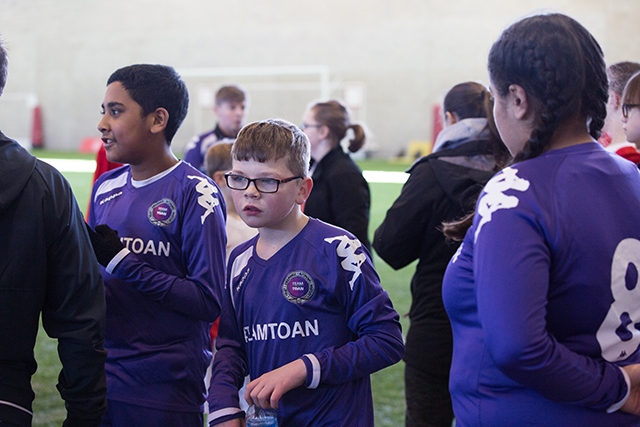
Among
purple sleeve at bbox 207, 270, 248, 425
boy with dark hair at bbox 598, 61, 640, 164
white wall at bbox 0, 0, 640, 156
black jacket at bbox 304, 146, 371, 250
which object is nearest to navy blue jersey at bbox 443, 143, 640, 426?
purple sleeve at bbox 207, 270, 248, 425

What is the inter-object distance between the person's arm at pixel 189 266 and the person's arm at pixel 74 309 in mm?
354

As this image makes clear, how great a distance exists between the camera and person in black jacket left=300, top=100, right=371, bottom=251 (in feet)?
12.4

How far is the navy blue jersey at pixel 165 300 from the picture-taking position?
7.52 feet

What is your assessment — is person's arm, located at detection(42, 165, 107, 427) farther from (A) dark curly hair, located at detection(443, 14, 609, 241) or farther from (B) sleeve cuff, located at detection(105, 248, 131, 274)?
A: (A) dark curly hair, located at detection(443, 14, 609, 241)

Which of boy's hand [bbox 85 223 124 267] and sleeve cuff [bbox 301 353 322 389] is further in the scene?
boy's hand [bbox 85 223 124 267]

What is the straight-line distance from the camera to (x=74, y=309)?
5.82 feet

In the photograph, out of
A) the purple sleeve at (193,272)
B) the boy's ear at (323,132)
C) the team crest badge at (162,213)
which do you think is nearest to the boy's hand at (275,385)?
the purple sleeve at (193,272)

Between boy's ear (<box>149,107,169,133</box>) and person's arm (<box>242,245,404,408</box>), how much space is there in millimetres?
933

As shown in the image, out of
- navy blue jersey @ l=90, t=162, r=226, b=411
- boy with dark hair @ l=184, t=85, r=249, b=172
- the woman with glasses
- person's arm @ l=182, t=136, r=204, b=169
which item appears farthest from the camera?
boy with dark hair @ l=184, t=85, r=249, b=172

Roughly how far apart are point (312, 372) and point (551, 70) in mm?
959

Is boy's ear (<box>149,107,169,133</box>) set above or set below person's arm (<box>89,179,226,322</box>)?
above

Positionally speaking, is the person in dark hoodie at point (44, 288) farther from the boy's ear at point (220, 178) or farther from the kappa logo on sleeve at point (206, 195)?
the boy's ear at point (220, 178)

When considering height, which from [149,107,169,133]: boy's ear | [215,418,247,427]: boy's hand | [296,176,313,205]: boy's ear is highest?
[149,107,169,133]: boy's ear

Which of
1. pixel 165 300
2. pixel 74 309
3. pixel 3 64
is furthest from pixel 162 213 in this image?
pixel 3 64
